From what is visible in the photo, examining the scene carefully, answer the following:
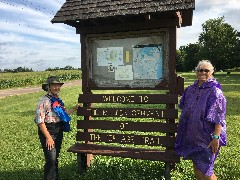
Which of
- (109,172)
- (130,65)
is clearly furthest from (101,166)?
(130,65)

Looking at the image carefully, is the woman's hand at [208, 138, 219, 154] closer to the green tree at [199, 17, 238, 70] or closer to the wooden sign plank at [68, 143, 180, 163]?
the wooden sign plank at [68, 143, 180, 163]

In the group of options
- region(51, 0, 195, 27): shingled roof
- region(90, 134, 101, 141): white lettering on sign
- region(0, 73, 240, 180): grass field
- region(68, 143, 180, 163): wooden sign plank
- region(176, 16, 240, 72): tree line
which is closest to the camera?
region(51, 0, 195, 27): shingled roof

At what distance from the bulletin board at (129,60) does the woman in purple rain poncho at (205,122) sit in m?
1.20

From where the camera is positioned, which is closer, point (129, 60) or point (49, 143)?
point (49, 143)

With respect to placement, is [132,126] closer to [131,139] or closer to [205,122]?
[131,139]

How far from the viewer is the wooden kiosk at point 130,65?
5492 millimetres

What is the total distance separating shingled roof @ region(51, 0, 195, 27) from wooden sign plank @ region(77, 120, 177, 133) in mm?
2140

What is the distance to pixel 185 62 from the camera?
101 m

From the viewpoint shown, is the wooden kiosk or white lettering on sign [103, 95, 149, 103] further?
white lettering on sign [103, 95, 149, 103]

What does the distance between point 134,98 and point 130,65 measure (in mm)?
710

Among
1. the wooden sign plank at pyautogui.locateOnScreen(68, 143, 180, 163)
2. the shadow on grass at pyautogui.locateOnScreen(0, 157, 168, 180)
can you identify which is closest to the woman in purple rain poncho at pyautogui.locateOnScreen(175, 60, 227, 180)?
the wooden sign plank at pyautogui.locateOnScreen(68, 143, 180, 163)

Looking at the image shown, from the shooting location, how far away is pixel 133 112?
5812mm

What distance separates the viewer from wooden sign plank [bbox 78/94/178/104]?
5535 millimetres

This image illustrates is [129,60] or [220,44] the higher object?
[220,44]
